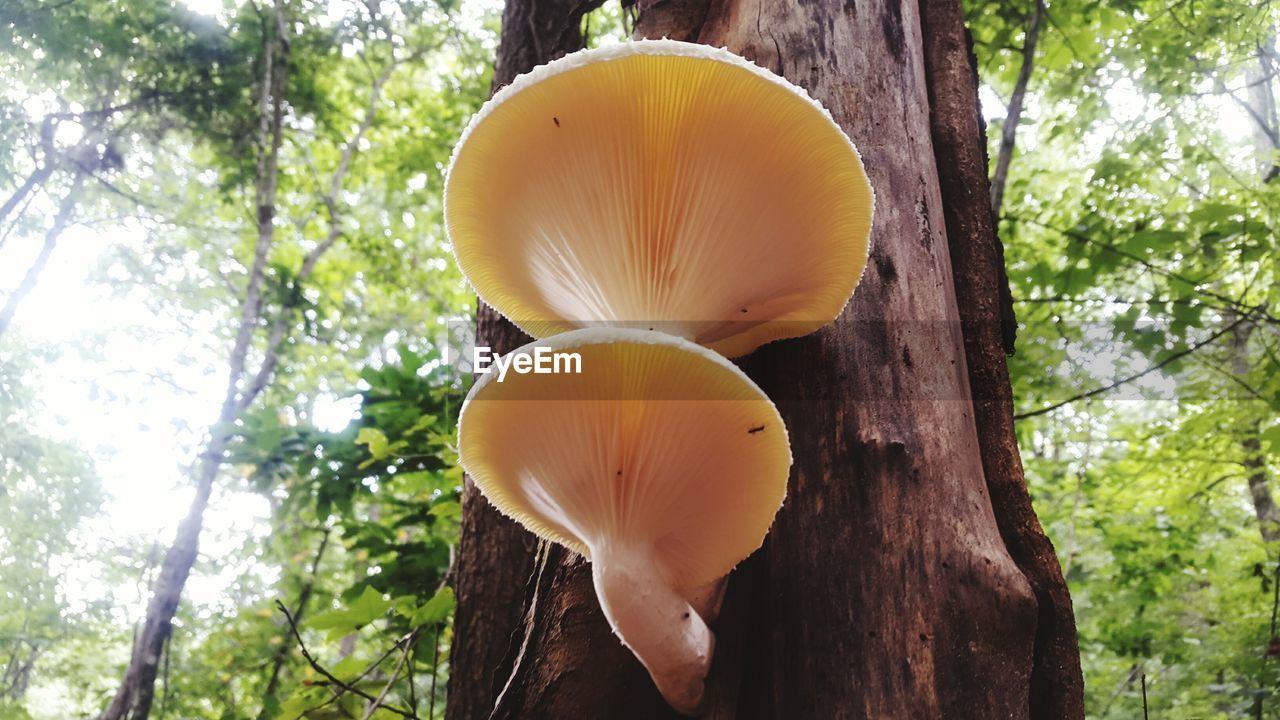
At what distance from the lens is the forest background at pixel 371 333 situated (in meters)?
3.83

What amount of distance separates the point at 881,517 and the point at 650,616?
1.43 ft

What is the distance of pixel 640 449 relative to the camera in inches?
43.1

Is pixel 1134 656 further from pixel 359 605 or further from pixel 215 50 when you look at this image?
pixel 215 50

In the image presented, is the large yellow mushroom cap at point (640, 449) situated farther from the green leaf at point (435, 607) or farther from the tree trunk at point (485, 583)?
the green leaf at point (435, 607)

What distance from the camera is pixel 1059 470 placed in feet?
24.5

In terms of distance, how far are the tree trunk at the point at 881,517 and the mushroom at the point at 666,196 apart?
220mm

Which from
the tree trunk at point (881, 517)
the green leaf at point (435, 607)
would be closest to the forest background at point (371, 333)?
the green leaf at point (435, 607)

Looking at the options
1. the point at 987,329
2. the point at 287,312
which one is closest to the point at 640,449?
the point at 987,329

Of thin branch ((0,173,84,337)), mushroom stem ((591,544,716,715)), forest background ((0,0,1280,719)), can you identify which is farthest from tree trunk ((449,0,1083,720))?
thin branch ((0,173,84,337))

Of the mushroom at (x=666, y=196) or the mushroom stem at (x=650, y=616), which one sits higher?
the mushroom at (x=666, y=196)

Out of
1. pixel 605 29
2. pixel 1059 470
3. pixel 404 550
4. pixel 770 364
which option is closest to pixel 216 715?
pixel 404 550

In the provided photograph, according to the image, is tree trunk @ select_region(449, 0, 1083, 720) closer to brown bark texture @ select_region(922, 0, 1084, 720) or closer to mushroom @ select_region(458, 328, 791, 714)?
brown bark texture @ select_region(922, 0, 1084, 720)

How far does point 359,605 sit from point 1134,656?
6010 mm

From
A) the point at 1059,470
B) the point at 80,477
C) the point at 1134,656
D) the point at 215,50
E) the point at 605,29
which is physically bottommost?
the point at 1134,656
